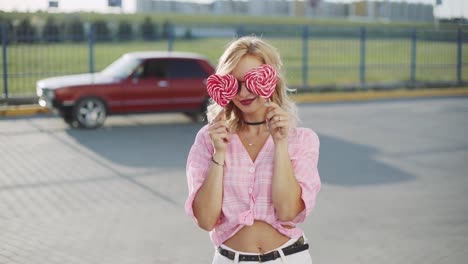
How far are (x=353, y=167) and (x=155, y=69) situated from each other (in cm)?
571

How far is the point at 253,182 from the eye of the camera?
309cm

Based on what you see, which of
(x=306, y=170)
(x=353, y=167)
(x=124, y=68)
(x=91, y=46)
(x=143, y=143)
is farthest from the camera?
(x=91, y=46)

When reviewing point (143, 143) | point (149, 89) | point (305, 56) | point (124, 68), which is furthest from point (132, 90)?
point (305, 56)

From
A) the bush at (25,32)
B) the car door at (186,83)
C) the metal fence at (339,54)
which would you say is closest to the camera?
the car door at (186,83)

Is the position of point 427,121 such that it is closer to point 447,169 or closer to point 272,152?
point 447,169

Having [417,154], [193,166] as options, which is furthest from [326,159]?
[193,166]

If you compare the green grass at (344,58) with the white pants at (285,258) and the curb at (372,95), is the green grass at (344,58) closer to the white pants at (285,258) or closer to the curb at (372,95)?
the curb at (372,95)

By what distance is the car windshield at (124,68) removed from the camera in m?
15.2

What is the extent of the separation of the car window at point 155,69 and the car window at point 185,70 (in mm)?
124

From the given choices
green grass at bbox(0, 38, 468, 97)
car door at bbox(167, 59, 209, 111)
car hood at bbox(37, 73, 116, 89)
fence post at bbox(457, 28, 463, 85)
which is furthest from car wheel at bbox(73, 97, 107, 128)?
fence post at bbox(457, 28, 463, 85)

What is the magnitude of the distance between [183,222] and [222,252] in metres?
4.75

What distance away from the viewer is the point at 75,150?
12328mm

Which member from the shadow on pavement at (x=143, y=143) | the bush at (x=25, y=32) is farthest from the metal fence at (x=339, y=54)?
the shadow on pavement at (x=143, y=143)

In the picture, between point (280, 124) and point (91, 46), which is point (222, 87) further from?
point (91, 46)
